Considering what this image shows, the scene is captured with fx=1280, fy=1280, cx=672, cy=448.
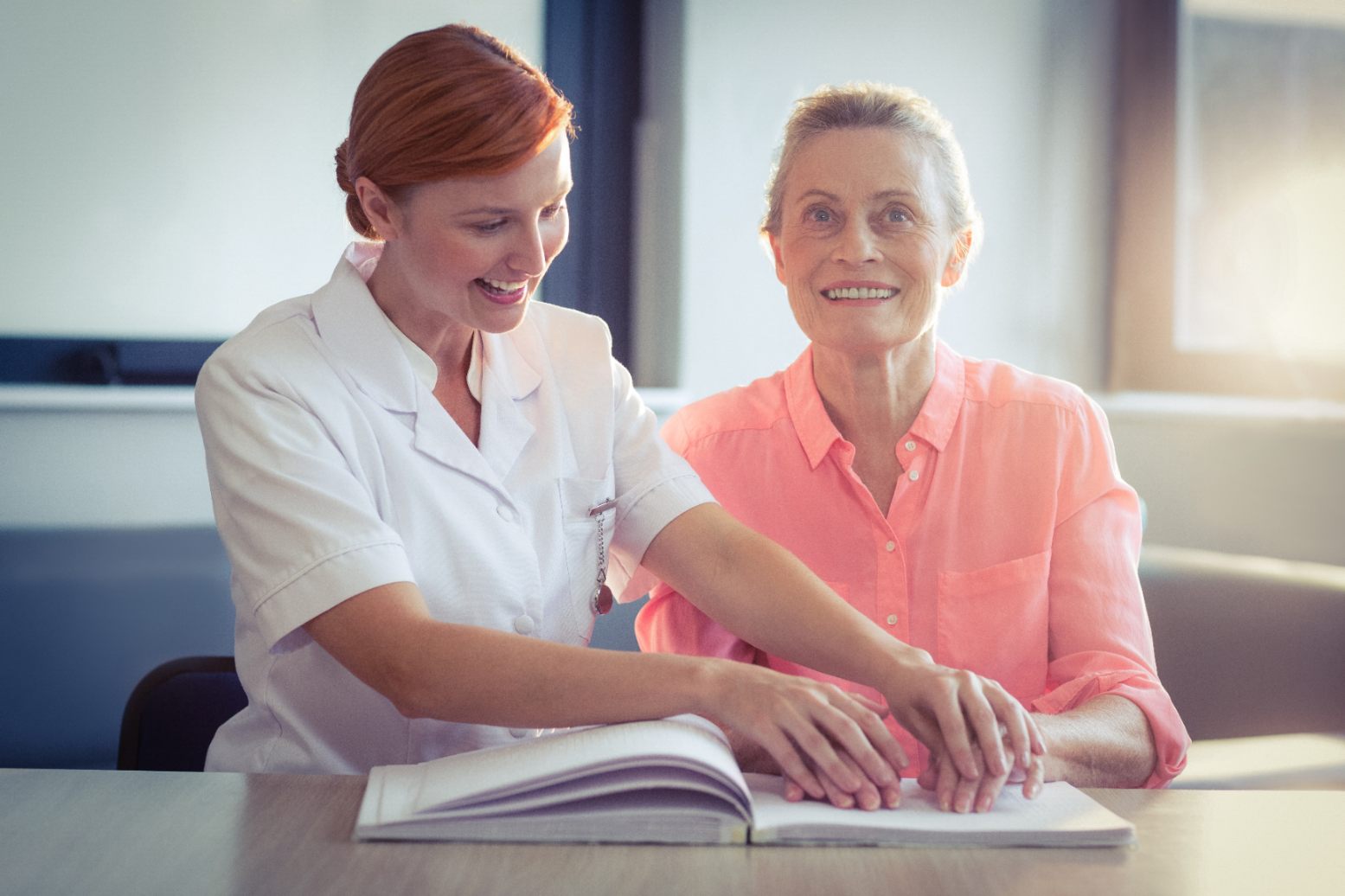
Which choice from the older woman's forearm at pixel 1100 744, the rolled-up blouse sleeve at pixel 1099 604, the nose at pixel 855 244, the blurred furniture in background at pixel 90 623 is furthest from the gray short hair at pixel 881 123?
the blurred furniture in background at pixel 90 623

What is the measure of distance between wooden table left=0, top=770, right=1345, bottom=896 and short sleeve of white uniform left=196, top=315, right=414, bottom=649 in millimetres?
172

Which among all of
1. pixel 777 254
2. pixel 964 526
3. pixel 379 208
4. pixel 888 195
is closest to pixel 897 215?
pixel 888 195

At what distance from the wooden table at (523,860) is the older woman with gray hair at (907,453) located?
1.59 feet

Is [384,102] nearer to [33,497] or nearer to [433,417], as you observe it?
[433,417]

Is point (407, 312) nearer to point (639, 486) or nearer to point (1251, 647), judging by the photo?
point (639, 486)

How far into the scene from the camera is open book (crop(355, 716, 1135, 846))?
2.65 ft

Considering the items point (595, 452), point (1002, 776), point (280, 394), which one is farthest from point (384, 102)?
point (1002, 776)

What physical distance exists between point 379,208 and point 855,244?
54 cm

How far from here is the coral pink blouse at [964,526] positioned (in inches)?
54.4

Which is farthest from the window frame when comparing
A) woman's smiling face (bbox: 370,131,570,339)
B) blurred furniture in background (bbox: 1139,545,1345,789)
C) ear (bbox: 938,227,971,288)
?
woman's smiling face (bbox: 370,131,570,339)

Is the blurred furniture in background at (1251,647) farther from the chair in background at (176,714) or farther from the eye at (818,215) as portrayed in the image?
the chair in background at (176,714)

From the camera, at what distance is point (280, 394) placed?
1110 millimetres

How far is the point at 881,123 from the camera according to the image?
1479 mm

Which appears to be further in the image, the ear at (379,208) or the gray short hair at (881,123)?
the gray short hair at (881,123)
